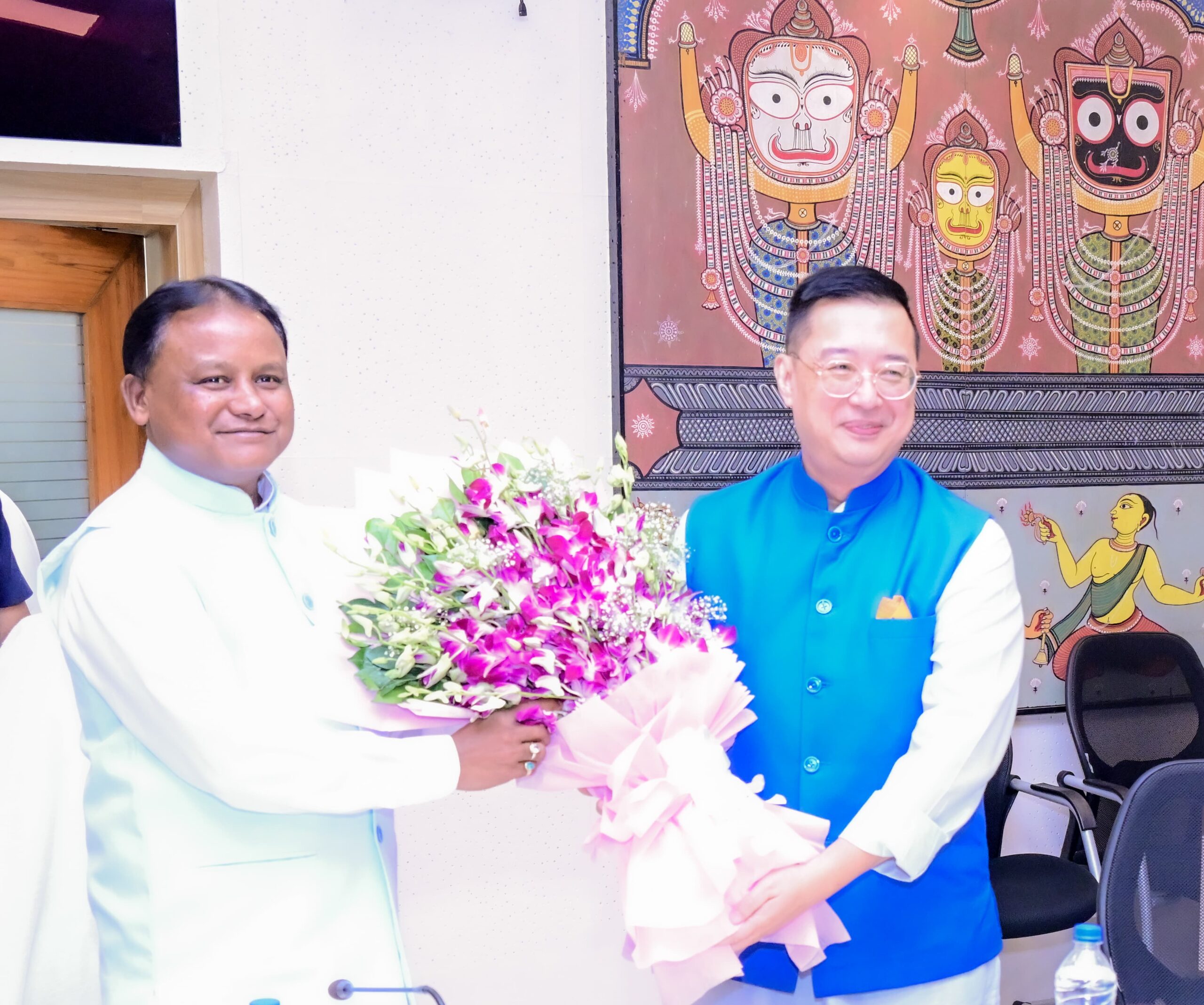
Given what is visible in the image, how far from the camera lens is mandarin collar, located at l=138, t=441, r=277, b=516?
Result: 1582 mm

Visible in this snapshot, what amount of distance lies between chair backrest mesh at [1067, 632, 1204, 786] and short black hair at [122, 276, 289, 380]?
2.60m

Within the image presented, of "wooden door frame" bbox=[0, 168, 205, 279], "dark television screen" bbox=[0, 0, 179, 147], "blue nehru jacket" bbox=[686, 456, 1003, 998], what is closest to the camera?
"blue nehru jacket" bbox=[686, 456, 1003, 998]

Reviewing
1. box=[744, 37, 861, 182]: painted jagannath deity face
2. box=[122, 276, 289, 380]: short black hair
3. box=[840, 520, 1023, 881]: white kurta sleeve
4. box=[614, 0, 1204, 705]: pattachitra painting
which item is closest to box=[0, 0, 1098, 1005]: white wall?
box=[614, 0, 1204, 705]: pattachitra painting

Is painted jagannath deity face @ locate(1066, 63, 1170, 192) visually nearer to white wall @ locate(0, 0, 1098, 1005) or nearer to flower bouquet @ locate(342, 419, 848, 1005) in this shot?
white wall @ locate(0, 0, 1098, 1005)

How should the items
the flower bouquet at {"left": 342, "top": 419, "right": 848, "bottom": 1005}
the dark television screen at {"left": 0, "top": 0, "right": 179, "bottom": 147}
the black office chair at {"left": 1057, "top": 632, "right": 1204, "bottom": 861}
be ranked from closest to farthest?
the flower bouquet at {"left": 342, "top": 419, "right": 848, "bottom": 1005}, the dark television screen at {"left": 0, "top": 0, "right": 179, "bottom": 147}, the black office chair at {"left": 1057, "top": 632, "right": 1204, "bottom": 861}

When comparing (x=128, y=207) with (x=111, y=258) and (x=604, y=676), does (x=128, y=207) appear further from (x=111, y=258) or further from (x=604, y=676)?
(x=604, y=676)

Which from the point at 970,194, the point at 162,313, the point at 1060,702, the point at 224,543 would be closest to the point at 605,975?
the point at 1060,702

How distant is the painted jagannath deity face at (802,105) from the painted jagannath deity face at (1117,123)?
750 millimetres

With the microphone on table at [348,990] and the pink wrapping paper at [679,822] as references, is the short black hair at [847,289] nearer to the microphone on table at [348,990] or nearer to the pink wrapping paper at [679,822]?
the pink wrapping paper at [679,822]

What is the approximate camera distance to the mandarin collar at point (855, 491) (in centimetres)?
173

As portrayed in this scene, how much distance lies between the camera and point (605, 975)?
307 cm

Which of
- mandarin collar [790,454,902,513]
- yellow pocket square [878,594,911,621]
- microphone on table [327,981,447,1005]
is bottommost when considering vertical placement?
microphone on table [327,981,447,1005]

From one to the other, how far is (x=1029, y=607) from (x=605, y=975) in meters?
1.65

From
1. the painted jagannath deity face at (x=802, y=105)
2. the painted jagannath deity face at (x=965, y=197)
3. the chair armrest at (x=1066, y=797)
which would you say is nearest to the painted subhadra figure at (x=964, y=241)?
the painted jagannath deity face at (x=965, y=197)
